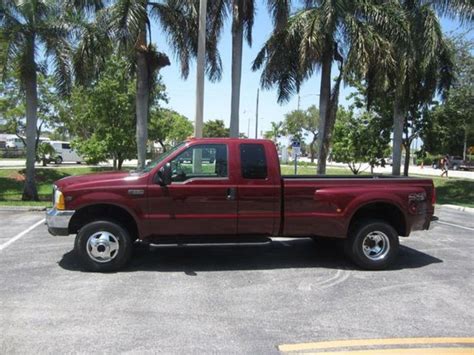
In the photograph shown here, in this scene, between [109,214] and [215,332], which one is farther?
[109,214]

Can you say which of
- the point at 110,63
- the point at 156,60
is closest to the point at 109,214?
the point at 156,60

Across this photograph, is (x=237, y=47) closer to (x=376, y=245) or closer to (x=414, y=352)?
(x=376, y=245)

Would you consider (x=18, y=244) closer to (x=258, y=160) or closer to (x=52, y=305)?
(x=52, y=305)

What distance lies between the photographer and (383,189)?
7.65m

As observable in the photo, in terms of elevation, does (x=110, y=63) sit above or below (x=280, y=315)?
above

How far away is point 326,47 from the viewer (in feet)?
58.3

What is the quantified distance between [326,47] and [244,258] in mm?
11542

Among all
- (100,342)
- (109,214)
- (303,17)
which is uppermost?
(303,17)

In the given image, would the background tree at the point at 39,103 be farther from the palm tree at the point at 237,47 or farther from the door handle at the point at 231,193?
the door handle at the point at 231,193

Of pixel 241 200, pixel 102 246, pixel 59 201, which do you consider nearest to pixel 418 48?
pixel 241 200

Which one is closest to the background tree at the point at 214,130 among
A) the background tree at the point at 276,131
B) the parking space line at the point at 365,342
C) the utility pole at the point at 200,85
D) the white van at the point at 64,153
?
the background tree at the point at 276,131

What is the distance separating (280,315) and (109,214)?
3.13m

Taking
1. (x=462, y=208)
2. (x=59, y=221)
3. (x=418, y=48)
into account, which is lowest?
(x=462, y=208)

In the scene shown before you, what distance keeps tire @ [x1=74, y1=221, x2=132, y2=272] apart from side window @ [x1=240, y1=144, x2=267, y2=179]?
194 cm
